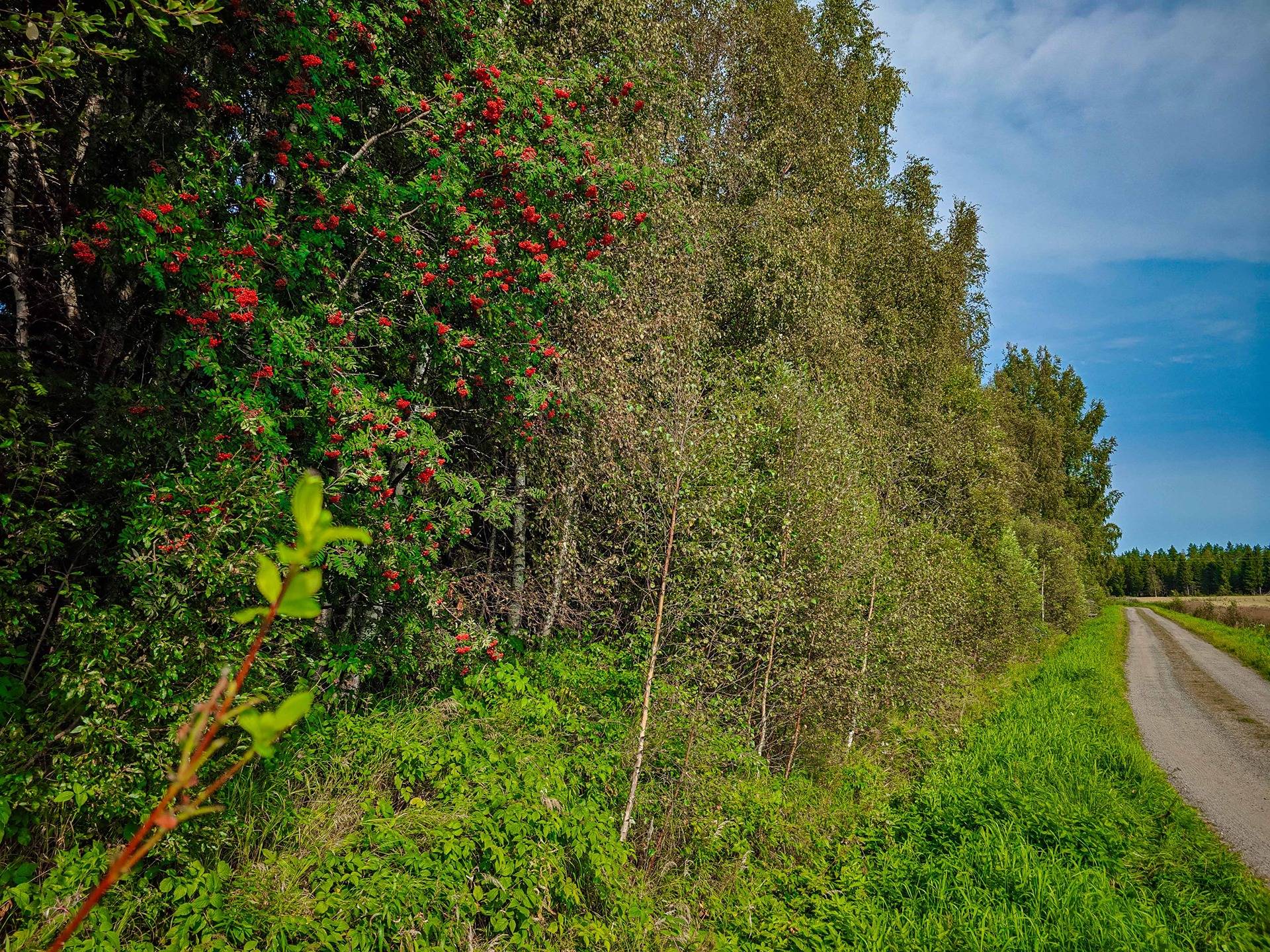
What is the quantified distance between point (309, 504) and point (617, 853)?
5.14 metres

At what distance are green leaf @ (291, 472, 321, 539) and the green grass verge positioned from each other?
2328cm

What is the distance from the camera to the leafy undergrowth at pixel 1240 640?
59.3 ft

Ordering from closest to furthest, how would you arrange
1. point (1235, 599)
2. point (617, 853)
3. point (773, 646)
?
point (617, 853) < point (773, 646) < point (1235, 599)

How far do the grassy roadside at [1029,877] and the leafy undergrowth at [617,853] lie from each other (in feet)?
0.07

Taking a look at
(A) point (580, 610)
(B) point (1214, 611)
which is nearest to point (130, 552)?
(A) point (580, 610)

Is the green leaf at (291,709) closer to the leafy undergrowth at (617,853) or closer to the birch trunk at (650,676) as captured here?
the leafy undergrowth at (617,853)

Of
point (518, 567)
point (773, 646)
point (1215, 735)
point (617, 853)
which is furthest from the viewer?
point (1215, 735)

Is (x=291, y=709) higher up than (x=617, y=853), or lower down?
higher up

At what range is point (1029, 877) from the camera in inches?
221

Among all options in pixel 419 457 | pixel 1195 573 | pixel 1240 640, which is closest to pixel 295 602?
pixel 419 457

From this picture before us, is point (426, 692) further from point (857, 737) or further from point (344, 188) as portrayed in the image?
point (857, 737)

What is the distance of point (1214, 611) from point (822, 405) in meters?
42.4

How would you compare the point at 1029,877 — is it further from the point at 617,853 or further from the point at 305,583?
the point at 305,583

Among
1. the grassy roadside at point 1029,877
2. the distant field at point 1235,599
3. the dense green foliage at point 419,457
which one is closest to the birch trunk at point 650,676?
the dense green foliage at point 419,457
